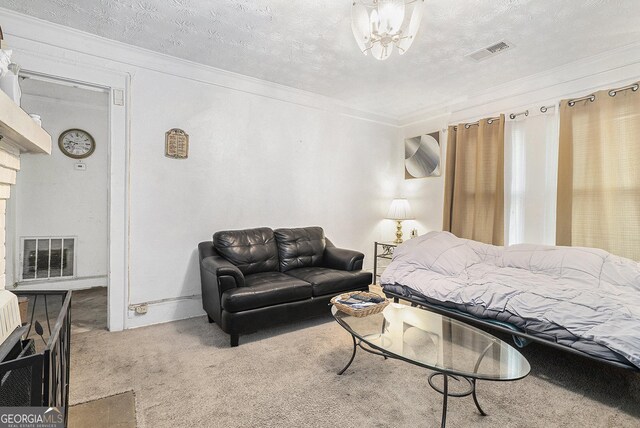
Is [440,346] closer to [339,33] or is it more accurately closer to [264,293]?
[264,293]

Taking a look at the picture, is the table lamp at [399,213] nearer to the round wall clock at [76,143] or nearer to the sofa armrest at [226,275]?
the sofa armrest at [226,275]

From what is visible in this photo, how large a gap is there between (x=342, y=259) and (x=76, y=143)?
373 centimetres

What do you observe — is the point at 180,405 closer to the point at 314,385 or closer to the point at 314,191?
the point at 314,385

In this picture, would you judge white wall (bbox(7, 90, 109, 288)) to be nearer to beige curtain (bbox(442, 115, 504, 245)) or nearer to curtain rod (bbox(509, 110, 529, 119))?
beige curtain (bbox(442, 115, 504, 245))

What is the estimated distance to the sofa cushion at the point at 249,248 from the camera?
10.4 ft

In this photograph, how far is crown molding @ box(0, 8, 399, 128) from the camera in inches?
97.0

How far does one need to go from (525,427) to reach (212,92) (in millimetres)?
3670

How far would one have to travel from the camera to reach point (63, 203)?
160 inches

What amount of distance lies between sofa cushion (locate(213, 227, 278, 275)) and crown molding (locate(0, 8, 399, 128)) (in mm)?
1581

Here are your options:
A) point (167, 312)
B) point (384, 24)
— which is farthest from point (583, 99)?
point (167, 312)

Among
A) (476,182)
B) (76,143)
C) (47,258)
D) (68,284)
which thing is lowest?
(68,284)

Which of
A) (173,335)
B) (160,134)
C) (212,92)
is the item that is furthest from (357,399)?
(212,92)

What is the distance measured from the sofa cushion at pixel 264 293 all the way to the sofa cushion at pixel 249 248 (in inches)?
6.9

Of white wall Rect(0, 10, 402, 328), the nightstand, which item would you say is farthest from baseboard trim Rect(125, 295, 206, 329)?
the nightstand
